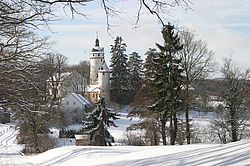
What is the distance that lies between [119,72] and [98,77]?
648cm

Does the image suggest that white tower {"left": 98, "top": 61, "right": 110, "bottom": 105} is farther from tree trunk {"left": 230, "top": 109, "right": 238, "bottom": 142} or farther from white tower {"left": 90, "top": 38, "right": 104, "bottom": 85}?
tree trunk {"left": 230, "top": 109, "right": 238, "bottom": 142}

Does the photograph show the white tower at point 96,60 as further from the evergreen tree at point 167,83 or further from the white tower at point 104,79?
the evergreen tree at point 167,83

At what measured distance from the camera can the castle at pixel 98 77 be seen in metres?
51.9

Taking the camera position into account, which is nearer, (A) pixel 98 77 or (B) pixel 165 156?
(B) pixel 165 156

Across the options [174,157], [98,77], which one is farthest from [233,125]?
[98,77]

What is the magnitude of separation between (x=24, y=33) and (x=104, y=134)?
14.7 meters

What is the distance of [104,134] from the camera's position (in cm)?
2173

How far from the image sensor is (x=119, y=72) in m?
48.6

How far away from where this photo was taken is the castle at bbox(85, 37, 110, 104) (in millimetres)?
51906

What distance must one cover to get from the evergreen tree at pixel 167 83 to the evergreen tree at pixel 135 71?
90.2ft

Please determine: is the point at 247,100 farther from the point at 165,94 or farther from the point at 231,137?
the point at 165,94

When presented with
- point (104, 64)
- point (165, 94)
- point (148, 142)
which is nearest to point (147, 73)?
point (165, 94)

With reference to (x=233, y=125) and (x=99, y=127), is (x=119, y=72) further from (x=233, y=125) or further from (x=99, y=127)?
(x=233, y=125)

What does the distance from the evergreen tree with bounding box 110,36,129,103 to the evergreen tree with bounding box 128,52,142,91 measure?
0.81 metres
